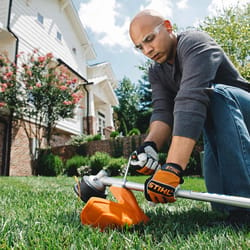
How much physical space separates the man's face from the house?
8933 millimetres

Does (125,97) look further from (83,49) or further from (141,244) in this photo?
(141,244)

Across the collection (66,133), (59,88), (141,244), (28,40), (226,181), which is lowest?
(141,244)

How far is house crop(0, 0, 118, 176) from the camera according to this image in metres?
9.56

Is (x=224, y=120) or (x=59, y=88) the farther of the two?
(x=59, y=88)

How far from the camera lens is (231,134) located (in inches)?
51.9

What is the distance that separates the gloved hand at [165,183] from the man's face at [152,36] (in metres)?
0.71

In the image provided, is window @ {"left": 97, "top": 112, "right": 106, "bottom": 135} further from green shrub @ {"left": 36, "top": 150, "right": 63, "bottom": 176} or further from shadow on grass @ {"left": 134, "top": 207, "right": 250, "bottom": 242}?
shadow on grass @ {"left": 134, "top": 207, "right": 250, "bottom": 242}

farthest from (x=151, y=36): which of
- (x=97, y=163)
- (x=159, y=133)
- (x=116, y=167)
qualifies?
(x=97, y=163)

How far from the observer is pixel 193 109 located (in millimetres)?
1237

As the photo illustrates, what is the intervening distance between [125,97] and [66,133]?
766 inches

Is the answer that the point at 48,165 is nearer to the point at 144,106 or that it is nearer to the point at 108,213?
the point at 108,213

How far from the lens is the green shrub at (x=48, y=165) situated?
9789 millimetres

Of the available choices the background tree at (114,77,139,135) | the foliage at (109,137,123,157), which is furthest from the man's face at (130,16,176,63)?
the background tree at (114,77,139,135)

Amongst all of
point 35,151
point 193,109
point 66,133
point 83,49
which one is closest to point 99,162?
point 35,151
